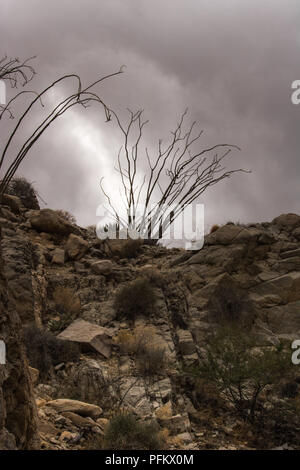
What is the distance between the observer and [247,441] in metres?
5.69

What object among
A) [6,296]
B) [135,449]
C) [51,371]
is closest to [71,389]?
[51,371]

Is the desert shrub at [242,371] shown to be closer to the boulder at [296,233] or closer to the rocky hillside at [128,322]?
the rocky hillside at [128,322]

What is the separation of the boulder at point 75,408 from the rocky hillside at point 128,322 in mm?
17

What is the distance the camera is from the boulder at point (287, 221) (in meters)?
13.6

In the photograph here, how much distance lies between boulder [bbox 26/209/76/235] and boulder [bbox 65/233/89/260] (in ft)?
2.18

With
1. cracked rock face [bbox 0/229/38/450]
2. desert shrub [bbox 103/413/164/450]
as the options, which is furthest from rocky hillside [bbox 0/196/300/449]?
desert shrub [bbox 103/413/164/450]

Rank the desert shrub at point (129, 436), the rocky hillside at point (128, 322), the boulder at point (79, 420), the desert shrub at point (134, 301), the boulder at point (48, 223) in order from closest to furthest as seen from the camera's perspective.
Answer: the desert shrub at point (129, 436) < the rocky hillside at point (128, 322) < the boulder at point (79, 420) < the desert shrub at point (134, 301) < the boulder at point (48, 223)

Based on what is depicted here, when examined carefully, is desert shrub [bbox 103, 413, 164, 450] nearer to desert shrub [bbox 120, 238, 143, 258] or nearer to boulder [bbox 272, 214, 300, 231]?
desert shrub [bbox 120, 238, 143, 258]

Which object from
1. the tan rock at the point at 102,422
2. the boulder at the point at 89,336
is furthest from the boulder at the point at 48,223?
the tan rock at the point at 102,422

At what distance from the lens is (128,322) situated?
849 cm

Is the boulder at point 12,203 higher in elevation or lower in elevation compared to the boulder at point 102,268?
higher

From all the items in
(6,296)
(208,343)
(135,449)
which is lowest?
(135,449)

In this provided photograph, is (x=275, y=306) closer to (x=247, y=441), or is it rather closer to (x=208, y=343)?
(x=208, y=343)
